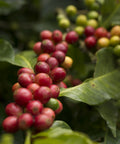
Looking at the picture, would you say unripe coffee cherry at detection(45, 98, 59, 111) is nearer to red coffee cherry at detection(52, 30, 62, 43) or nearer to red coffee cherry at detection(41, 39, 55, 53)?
red coffee cherry at detection(41, 39, 55, 53)

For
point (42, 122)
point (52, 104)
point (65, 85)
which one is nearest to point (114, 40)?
point (65, 85)

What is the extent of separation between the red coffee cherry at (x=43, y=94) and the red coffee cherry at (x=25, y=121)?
0.34 ft

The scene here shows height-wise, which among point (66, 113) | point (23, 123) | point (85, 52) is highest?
point (23, 123)

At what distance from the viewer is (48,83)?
1.04 metres

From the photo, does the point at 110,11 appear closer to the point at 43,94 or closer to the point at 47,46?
the point at 47,46

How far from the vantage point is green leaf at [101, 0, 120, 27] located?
1.62 m

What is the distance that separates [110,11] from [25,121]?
1.12m

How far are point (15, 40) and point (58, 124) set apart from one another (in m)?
1.72

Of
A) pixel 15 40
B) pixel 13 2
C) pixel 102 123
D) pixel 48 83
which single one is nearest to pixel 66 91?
pixel 48 83

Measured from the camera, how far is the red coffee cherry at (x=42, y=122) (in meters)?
0.87

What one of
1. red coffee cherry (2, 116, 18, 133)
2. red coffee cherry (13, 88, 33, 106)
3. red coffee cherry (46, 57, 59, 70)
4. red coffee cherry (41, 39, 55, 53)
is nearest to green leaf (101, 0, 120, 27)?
red coffee cherry (41, 39, 55, 53)

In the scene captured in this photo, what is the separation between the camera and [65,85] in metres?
1.22

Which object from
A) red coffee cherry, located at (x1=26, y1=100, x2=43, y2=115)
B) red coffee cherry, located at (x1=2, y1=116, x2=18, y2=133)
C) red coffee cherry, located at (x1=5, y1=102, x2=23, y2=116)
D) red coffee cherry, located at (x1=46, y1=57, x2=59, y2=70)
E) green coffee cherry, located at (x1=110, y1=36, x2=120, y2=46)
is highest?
green coffee cherry, located at (x1=110, y1=36, x2=120, y2=46)

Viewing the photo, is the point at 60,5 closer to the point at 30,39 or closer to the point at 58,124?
the point at 30,39
